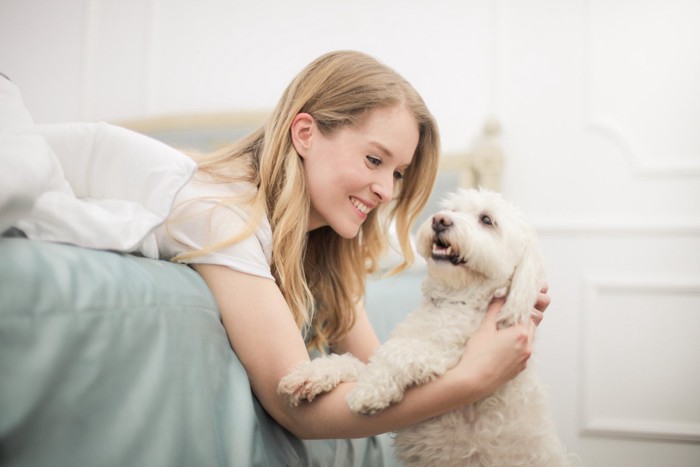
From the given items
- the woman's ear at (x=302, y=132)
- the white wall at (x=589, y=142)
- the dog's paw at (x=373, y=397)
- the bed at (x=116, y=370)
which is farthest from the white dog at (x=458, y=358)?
the white wall at (x=589, y=142)

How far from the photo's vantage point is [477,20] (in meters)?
2.90

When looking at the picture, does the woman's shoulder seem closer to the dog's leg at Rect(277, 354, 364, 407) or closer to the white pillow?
the white pillow

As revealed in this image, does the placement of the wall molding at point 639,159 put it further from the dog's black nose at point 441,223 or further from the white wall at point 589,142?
the dog's black nose at point 441,223

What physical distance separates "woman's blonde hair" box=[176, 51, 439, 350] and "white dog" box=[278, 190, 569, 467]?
0.25 meters

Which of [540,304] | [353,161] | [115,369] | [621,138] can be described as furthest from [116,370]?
[621,138]

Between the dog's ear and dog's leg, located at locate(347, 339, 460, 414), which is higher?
the dog's ear

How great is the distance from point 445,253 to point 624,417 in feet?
6.55

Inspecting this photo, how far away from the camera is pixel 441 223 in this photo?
116 centimetres

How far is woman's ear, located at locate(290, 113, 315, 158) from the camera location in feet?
4.32

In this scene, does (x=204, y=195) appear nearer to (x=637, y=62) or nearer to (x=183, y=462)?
(x=183, y=462)

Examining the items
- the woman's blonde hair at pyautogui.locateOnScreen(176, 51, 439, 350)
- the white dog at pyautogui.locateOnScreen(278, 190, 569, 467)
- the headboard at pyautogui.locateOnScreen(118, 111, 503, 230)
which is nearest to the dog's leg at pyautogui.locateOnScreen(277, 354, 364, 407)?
the white dog at pyautogui.locateOnScreen(278, 190, 569, 467)

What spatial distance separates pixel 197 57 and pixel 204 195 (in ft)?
7.85

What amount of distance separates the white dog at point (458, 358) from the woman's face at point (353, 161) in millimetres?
195

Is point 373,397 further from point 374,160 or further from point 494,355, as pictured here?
point 374,160
